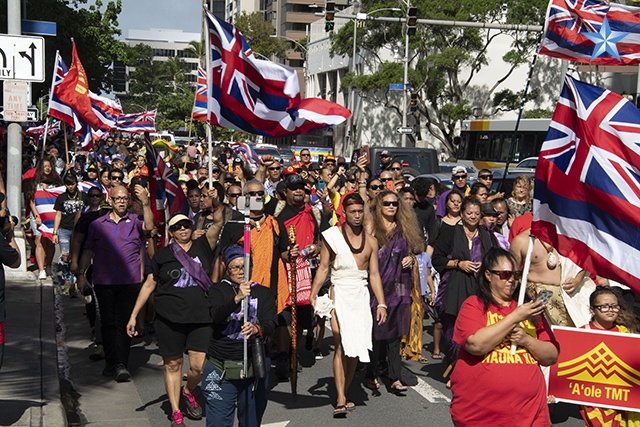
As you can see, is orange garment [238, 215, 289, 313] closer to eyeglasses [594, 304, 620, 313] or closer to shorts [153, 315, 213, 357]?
shorts [153, 315, 213, 357]

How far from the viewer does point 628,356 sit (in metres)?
6.39

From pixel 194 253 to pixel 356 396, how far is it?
2.06 meters

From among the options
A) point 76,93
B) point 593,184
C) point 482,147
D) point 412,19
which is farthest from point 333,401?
point 482,147

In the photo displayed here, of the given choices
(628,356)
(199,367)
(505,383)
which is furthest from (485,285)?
(199,367)

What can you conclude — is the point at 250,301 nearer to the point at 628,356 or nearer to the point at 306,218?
the point at 628,356

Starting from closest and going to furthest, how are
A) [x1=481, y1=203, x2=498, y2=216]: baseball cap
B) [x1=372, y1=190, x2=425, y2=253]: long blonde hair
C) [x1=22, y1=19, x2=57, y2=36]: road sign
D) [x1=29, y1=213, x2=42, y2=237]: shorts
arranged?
[x1=372, y1=190, x2=425, y2=253]: long blonde hair, [x1=481, y1=203, x2=498, y2=216]: baseball cap, [x1=29, y1=213, x2=42, y2=237]: shorts, [x1=22, y1=19, x2=57, y2=36]: road sign

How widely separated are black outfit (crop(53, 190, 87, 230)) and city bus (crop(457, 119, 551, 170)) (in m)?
21.1

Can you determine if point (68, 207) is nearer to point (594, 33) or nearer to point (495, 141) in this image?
point (594, 33)

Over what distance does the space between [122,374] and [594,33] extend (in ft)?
17.3

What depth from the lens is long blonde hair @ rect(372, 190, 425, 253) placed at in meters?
8.99

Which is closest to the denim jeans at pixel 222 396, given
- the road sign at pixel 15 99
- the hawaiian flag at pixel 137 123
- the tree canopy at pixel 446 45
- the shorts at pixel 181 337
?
the shorts at pixel 181 337

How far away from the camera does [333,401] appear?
28.2 feet

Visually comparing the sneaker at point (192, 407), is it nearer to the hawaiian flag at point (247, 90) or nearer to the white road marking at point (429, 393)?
the white road marking at point (429, 393)

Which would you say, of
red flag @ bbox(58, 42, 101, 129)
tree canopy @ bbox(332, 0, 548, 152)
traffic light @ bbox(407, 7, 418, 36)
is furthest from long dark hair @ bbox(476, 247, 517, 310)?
tree canopy @ bbox(332, 0, 548, 152)
